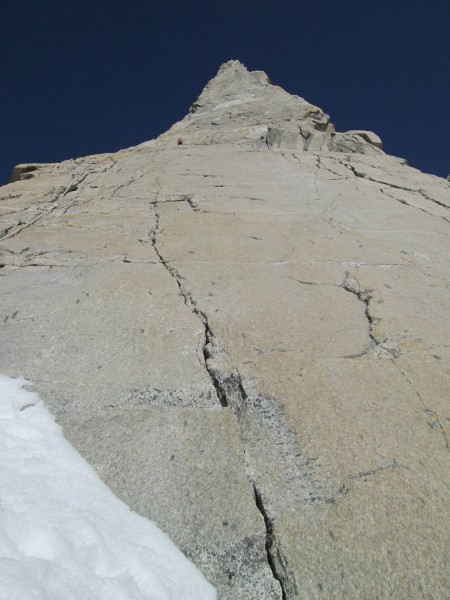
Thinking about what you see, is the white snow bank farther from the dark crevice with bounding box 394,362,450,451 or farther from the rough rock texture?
the dark crevice with bounding box 394,362,450,451

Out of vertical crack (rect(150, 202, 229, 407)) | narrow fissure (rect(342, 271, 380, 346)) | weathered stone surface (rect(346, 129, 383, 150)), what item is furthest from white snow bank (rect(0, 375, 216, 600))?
weathered stone surface (rect(346, 129, 383, 150))

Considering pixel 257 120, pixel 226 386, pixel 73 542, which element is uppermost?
pixel 257 120

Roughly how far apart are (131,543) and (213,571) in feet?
0.97

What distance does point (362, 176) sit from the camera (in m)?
5.89

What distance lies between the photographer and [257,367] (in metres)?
2.19

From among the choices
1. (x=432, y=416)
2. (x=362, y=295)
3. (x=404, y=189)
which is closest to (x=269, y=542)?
(x=432, y=416)

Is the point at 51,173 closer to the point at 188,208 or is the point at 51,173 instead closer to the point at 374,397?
the point at 188,208

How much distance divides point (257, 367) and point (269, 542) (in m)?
0.94

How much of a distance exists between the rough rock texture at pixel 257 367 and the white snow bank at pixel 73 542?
74mm

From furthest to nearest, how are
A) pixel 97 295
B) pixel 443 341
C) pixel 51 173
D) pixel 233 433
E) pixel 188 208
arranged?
pixel 51 173 < pixel 188 208 < pixel 97 295 < pixel 443 341 < pixel 233 433

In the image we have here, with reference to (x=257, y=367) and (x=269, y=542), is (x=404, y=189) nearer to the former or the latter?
(x=257, y=367)

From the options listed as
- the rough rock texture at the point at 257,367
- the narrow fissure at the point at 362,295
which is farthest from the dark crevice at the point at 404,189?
the narrow fissure at the point at 362,295

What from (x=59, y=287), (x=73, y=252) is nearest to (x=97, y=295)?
(x=59, y=287)

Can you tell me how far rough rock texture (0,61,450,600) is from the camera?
Answer: 1.41 m
